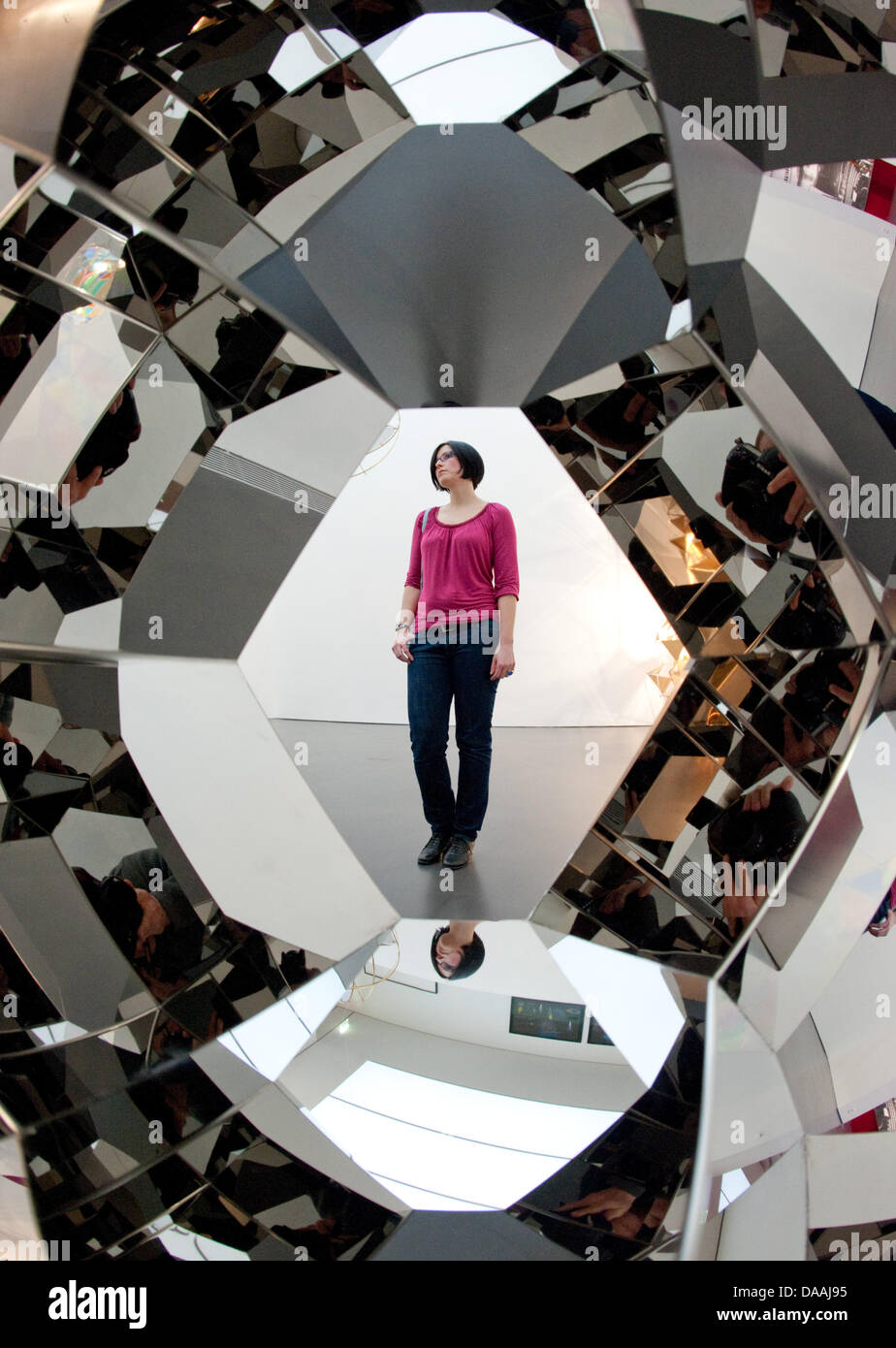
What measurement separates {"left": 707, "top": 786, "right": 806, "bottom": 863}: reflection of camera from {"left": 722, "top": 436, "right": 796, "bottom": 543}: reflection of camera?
10.3 inches

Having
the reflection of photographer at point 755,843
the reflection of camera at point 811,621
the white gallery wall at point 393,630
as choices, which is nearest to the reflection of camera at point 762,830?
the reflection of photographer at point 755,843

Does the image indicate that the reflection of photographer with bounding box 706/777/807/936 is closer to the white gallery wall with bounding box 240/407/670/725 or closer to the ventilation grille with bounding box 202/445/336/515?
the ventilation grille with bounding box 202/445/336/515

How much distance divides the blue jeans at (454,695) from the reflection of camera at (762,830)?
1.15 ft

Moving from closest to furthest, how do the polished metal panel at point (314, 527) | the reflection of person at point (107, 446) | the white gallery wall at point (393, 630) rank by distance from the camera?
1. the polished metal panel at point (314, 527)
2. the reflection of person at point (107, 446)
3. the white gallery wall at point (393, 630)

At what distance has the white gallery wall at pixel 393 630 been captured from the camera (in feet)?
9.40

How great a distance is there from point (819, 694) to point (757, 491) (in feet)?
0.69

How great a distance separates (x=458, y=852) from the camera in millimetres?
1051

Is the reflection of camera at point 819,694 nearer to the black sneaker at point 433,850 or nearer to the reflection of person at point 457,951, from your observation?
the reflection of person at point 457,951

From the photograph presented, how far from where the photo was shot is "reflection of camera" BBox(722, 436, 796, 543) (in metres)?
0.72

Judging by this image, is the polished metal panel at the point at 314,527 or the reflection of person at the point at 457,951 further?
the reflection of person at the point at 457,951

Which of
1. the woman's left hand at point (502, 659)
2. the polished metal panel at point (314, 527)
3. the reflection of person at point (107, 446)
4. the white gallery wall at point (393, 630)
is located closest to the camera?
the polished metal panel at point (314, 527)

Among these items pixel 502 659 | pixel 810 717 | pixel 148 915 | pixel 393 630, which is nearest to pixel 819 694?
pixel 810 717

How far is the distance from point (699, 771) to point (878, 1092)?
32 centimetres

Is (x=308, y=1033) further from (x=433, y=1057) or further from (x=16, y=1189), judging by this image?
(x=16, y=1189)
